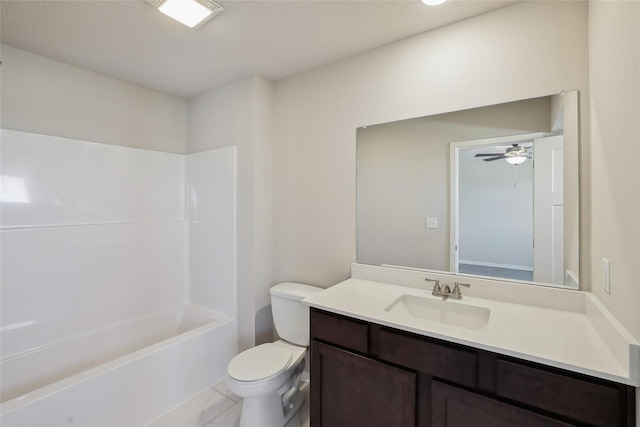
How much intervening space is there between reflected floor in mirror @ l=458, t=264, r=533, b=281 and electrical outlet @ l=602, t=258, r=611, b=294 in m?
0.35

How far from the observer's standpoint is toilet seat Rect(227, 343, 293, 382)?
164 centimetres

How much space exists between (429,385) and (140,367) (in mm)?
1803

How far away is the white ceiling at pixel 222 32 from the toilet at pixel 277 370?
1745 mm

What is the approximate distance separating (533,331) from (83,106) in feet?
10.8

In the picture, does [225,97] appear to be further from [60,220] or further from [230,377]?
[230,377]

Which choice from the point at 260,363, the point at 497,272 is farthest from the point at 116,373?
the point at 497,272

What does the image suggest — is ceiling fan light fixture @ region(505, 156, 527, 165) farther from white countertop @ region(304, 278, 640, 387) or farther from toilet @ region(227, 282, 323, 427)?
toilet @ region(227, 282, 323, 427)

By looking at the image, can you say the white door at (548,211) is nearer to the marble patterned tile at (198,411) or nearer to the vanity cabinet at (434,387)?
the vanity cabinet at (434,387)

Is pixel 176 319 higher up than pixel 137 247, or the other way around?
pixel 137 247

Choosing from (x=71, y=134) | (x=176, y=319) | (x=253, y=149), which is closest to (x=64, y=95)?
(x=71, y=134)

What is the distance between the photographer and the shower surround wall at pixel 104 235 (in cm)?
194

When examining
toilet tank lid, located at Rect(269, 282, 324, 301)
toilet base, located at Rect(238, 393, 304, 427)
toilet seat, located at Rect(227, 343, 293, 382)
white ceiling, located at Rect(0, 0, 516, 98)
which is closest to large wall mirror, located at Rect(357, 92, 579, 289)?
toilet tank lid, located at Rect(269, 282, 324, 301)

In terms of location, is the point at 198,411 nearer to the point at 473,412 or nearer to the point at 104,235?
the point at 104,235

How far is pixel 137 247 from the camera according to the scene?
8.28 ft
